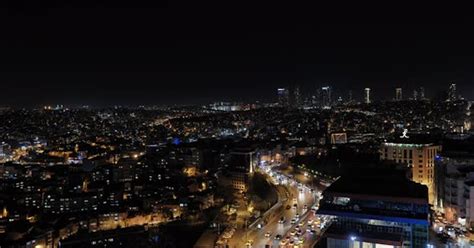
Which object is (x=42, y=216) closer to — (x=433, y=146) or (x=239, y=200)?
(x=239, y=200)

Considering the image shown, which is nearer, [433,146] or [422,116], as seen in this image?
[433,146]

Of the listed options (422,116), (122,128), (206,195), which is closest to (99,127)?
(122,128)

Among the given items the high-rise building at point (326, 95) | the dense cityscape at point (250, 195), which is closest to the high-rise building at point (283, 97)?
the high-rise building at point (326, 95)

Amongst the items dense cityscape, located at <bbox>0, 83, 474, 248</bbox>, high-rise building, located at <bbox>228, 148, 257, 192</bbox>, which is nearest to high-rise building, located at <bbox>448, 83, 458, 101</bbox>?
dense cityscape, located at <bbox>0, 83, 474, 248</bbox>

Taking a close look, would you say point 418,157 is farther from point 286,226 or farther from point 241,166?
point 241,166

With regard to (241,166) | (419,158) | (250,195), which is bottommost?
(250,195)

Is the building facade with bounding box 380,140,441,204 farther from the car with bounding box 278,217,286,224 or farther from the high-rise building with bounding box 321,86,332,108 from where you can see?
the high-rise building with bounding box 321,86,332,108

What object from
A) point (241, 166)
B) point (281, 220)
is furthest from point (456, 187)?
point (241, 166)

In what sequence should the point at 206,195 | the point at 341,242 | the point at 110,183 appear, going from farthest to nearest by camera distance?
the point at 110,183
the point at 206,195
the point at 341,242
